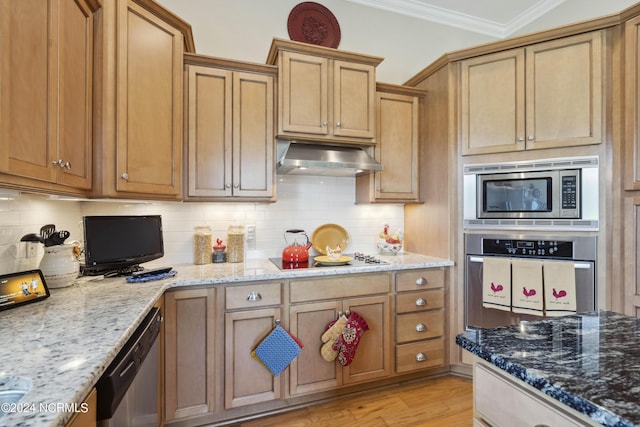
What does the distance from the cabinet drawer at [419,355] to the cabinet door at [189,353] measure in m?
1.31

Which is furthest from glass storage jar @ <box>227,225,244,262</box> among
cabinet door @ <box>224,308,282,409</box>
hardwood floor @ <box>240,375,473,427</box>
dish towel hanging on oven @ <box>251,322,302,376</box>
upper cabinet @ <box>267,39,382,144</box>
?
hardwood floor @ <box>240,375,473,427</box>

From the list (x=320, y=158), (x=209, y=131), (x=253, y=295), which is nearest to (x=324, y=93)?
(x=320, y=158)

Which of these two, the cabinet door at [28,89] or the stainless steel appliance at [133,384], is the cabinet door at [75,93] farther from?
the stainless steel appliance at [133,384]

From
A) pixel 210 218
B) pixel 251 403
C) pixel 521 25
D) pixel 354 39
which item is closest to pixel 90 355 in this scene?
pixel 251 403

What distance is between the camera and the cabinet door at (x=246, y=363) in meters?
1.84

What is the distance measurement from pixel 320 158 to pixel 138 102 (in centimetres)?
116

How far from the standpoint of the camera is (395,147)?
2.60m

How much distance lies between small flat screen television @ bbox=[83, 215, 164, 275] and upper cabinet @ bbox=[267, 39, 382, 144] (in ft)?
3.67

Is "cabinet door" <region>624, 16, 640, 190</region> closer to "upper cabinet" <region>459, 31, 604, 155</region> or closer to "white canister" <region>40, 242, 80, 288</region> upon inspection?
"upper cabinet" <region>459, 31, 604, 155</region>

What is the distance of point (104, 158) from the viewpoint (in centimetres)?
151

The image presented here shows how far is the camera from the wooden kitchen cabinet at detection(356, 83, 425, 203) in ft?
8.38

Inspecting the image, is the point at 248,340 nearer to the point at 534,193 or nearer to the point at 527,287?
the point at 527,287

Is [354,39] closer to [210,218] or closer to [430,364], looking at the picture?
[210,218]

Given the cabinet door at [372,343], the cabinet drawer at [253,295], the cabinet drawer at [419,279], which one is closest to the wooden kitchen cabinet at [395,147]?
the cabinet drawer at [419,279]
